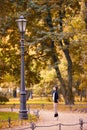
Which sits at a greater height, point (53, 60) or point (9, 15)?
point (9, 15)

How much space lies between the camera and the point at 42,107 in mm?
41312

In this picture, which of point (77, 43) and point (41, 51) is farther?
point (41, 51)

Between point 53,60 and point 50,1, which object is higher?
point 50,1

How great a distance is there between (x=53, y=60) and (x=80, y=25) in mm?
4553

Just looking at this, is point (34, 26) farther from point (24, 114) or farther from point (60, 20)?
point (24, 114)

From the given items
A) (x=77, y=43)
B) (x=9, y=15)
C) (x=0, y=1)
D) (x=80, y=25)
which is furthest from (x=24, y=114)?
(x=80, y=25)

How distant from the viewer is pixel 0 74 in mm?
43031

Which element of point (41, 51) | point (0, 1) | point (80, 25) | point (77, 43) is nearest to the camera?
point (0, 1)

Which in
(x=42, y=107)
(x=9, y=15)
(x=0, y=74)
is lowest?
(x=42, y=107)

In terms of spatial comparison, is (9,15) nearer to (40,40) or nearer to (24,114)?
(40,40)

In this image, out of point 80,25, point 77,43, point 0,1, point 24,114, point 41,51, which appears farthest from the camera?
point 80,25

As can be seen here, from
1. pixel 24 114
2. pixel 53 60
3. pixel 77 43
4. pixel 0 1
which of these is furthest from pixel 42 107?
pixel 24 114

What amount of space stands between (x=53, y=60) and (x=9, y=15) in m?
5.92

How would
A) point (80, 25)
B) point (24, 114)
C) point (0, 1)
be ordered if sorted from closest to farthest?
point (24, 114) < point (0, 1) < point (80, 25)
